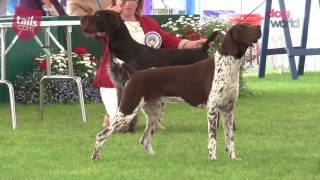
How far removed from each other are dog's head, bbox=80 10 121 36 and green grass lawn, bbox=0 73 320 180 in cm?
101

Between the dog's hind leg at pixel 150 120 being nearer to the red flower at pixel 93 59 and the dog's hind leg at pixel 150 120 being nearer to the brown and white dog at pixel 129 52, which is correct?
the brown and white dog at pixel 129 52

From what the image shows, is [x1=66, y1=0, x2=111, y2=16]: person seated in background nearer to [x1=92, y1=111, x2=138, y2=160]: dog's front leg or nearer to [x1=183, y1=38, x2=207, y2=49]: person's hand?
[x1=183, y1=38, x2=207, y2=49]: person's hand

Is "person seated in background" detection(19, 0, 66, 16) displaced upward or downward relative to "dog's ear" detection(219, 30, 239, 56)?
downward

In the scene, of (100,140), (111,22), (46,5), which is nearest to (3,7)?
(46,5)

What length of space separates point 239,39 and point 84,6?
5343 mm

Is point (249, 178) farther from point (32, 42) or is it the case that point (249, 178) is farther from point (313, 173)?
point (32, 42)

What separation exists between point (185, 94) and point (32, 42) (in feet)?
18.4

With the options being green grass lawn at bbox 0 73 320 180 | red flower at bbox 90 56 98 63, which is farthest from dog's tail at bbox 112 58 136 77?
red flower at bbox 90 56 98 63

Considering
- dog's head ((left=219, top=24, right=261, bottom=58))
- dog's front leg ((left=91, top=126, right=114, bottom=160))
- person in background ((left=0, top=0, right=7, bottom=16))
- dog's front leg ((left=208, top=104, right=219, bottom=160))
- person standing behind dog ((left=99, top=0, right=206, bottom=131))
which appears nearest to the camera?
dog's head ((left=219, top=24, right=261, bottom=58))

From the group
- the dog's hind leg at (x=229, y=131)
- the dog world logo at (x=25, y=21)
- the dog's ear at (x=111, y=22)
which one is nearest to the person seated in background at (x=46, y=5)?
the dog world logo at (x=25, y=21)

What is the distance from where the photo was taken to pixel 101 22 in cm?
739

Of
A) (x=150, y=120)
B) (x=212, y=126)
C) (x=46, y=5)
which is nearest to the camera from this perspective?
(x=212, y=126)

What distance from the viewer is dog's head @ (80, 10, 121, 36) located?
7301 millimetres

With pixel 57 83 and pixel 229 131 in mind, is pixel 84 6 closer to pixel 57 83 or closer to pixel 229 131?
pixel 57 83
